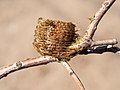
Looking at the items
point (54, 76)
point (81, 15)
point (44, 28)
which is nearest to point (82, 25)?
point (81, 15)

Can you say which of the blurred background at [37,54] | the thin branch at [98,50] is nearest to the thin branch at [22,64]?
the thin branch at [98,50]

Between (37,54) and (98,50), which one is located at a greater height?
A: (37,54)

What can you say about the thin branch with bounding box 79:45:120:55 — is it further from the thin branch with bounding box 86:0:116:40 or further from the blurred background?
the blurred background

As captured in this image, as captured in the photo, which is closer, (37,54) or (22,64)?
(22,64)

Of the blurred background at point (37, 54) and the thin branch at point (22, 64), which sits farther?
the blurred background at point (37, 54)

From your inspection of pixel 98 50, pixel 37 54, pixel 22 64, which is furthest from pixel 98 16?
pixel 37 54

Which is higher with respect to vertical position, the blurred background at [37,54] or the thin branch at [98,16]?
the blurred background at [37,54]

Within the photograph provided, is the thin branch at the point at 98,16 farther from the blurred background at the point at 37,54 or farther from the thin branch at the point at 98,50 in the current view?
the blurred background at the point at 37,54

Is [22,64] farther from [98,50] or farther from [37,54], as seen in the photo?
[37,54]

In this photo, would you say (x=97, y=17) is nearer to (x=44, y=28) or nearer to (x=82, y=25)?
(x=44, y=28)
